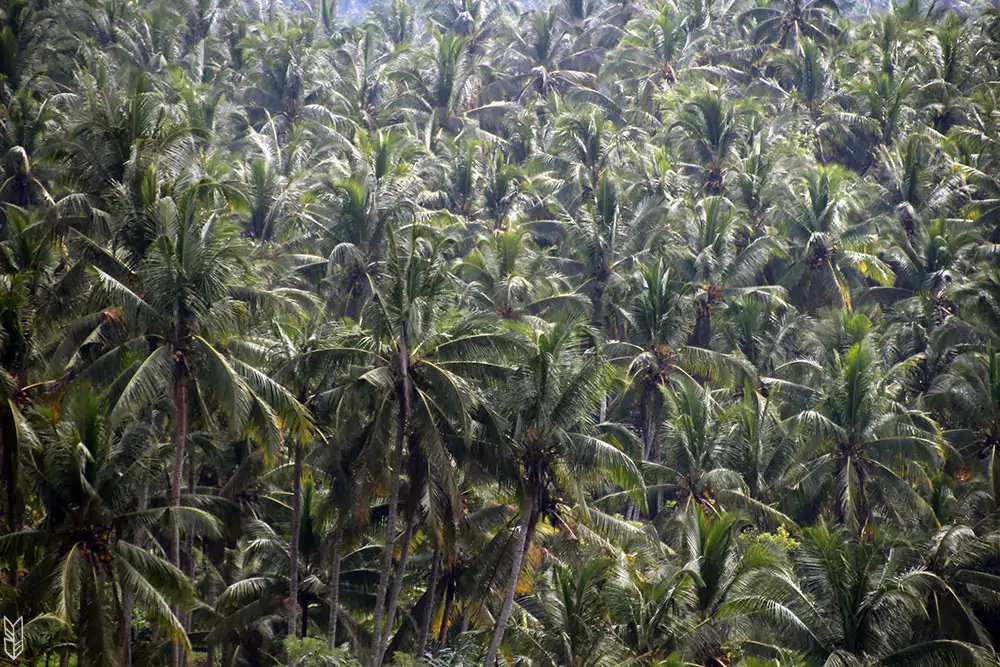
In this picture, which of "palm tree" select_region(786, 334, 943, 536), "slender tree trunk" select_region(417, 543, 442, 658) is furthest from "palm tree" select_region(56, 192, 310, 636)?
"palm tree" select_region(786, 334, 943, 536)

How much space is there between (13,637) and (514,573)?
905cm

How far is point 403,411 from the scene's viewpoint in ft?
69.4

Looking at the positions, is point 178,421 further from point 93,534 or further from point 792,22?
point 792,22

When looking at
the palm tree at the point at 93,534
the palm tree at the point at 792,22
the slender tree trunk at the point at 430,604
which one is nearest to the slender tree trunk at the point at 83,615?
the palm tree at the point at 93,534

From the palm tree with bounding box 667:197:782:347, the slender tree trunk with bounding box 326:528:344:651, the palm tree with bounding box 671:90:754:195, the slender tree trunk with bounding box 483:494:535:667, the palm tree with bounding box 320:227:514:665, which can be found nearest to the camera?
the palm tree with bounding box 320:227:514:665

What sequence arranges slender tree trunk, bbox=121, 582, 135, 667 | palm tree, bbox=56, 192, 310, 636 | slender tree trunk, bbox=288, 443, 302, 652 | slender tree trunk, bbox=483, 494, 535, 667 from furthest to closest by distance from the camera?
slender tree trunk, bbox=288, 443, 302, 652
slender tree trunk, bbox=483, 494, 535, 667
palm tree, bbox=56, 192, 310, 636
slender tree trunk, bbox=121, 582, 135, 667

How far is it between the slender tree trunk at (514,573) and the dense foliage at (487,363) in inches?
5.7

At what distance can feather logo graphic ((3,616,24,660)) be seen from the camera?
1797 centimetres

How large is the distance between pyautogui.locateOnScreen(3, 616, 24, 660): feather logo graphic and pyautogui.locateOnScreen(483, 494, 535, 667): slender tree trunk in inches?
335

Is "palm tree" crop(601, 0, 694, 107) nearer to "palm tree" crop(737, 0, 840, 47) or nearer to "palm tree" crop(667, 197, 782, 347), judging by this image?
"palm tree" crop(737, 0, 840, 47)

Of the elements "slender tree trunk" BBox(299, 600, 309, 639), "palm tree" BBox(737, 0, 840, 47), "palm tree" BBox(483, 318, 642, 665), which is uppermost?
"palm tree" BBox(737, 0, 840, 47)

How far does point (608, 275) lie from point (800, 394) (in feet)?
25.2

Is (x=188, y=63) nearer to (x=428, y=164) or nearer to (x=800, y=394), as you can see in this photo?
(x=428, y=164)

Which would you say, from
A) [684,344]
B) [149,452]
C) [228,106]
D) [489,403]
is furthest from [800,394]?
[228,106]
